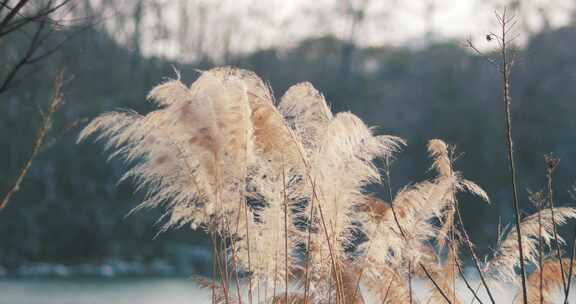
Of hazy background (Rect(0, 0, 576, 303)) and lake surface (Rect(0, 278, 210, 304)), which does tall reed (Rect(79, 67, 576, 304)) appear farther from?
hazy background (Rect(0, 0, 576, 303))

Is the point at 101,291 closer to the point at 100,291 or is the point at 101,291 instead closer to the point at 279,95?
the point at 100,291

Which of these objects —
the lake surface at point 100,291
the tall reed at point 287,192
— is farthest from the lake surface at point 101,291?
the tall reed at point 287,192

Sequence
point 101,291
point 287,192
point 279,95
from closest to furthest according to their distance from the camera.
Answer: point 287,192 → point 101,291 → point 279,95

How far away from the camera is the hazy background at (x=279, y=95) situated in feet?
106

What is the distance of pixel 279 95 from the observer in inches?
1570

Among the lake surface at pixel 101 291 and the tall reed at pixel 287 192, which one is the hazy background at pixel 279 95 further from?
the tall reed at pixel 287 192

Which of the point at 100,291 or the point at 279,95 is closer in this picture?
the point at 100,291

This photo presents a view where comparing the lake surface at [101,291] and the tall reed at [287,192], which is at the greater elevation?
the tall reed at [287,192]

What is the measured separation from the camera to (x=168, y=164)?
4.50 meters

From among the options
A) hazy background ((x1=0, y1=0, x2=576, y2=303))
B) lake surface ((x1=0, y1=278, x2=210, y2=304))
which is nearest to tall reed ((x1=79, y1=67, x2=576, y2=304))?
Answer: lake surface ((x1=0, y1=278, x2=210, y2=304))

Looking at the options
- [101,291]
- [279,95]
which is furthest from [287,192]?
[279,95]

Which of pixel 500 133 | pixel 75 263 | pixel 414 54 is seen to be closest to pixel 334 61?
pixel 414 54


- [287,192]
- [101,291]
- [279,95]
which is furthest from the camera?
[279,95]

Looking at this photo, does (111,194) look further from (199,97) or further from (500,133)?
(199,97)
